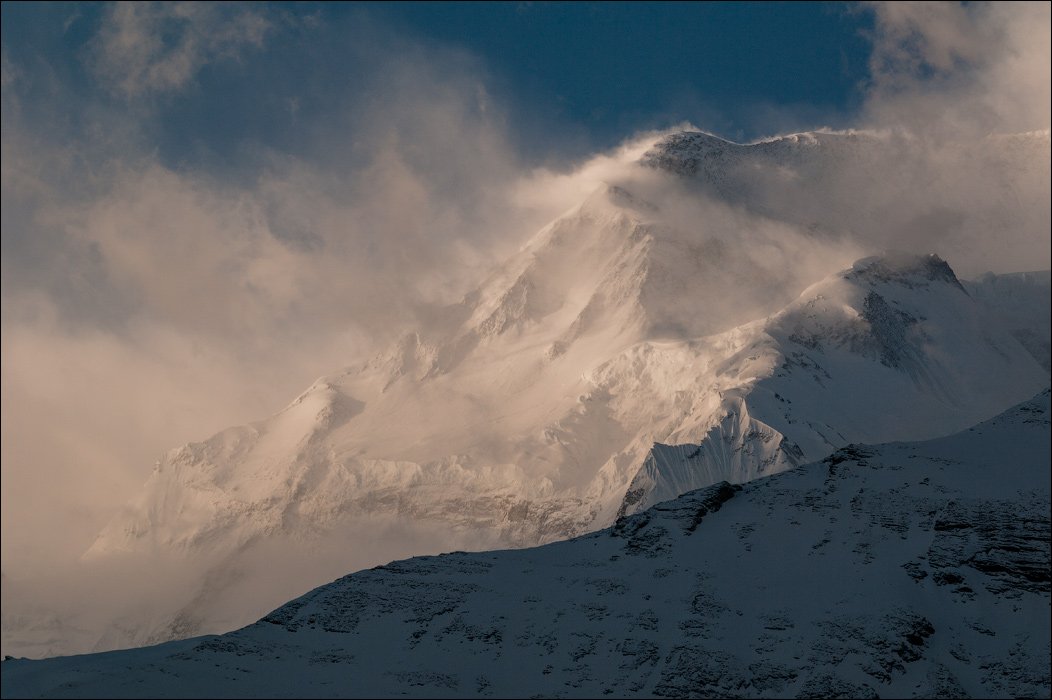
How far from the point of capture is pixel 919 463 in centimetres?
12100

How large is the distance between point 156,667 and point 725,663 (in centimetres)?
4384

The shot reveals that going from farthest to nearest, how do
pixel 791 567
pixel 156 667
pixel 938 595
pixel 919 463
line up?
pixel 919 463 → pixel 791 567 → pixel 938 595 → pixel 156 667

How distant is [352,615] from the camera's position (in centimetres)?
10806

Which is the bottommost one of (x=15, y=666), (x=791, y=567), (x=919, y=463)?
(x=15, y=666)

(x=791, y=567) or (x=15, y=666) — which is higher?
(x=791, y=567)

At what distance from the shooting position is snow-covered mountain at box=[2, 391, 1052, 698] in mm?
90062

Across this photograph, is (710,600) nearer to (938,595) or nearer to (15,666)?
Answer: (938,595)

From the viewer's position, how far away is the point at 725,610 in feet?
333

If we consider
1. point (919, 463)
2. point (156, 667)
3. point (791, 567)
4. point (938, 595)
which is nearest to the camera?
point (156, 667)

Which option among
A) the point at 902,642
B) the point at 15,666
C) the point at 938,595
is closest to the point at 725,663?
the point at 902,642

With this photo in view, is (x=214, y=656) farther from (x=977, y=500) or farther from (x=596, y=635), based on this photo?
(x=977, y=500)

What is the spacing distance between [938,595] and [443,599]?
4381 cm

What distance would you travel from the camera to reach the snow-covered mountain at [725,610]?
9006 centimetres

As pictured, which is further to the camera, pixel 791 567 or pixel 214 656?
pixel 791 567
